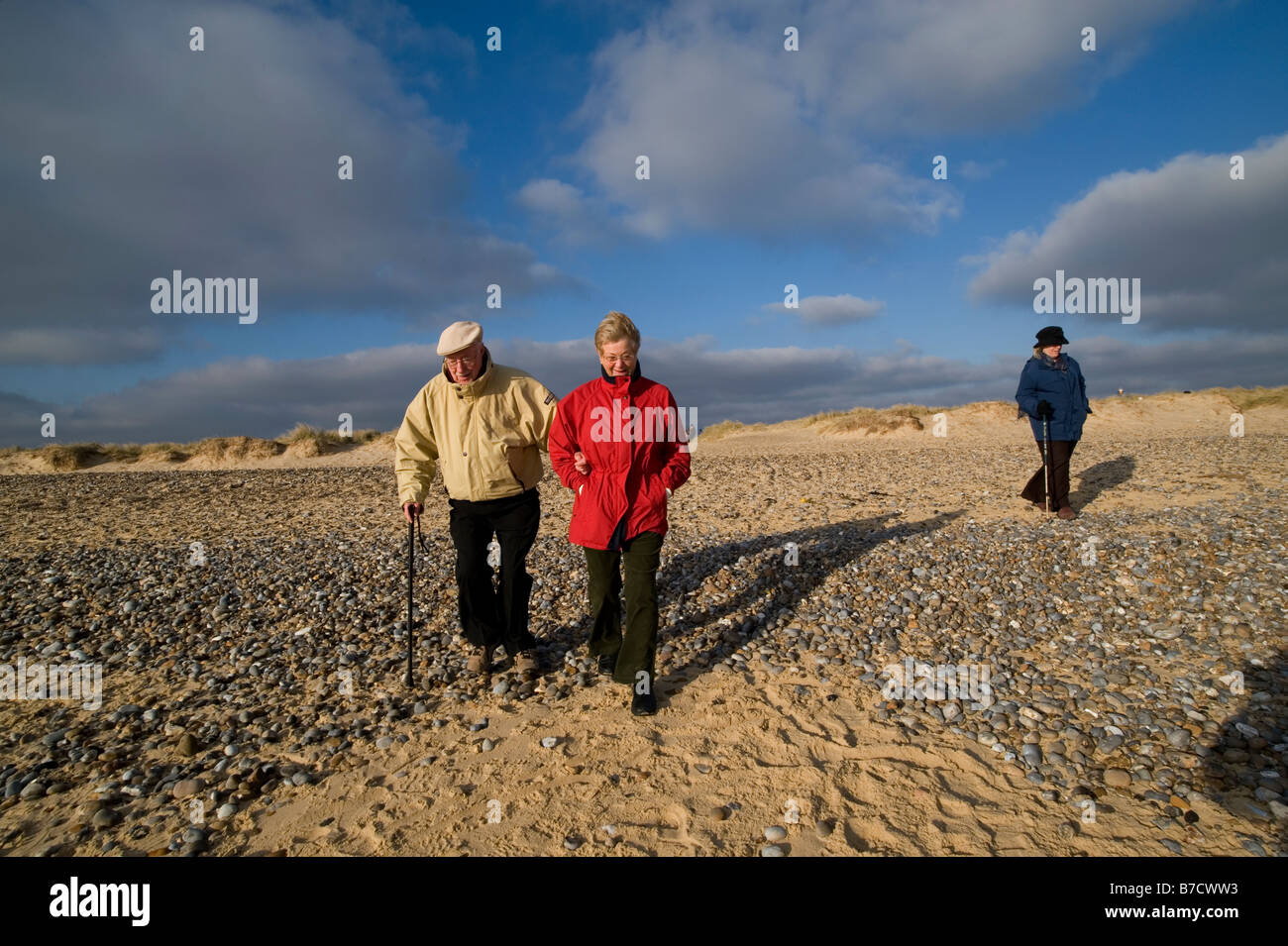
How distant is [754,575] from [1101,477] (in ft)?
35.0

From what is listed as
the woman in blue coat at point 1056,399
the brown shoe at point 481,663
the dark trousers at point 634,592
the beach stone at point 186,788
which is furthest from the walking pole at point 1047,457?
the beach stone at point 186,788

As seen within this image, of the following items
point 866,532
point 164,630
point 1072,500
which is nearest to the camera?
point 164,630

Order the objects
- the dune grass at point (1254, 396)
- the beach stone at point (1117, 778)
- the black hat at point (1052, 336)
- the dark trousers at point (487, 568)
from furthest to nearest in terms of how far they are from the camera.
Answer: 1. the dune grass at point (1254, 396)
2. the black hat at point (1052, 336)
3. the dark trousers at point (487, 568)
4. the beach stone at point (1117, 778)

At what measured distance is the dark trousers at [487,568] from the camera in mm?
5234

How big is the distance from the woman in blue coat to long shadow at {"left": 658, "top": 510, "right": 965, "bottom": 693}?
62.4 inches

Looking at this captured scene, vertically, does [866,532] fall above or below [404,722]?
above

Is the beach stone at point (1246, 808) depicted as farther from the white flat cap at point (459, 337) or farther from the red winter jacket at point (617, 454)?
the white flat cap at point (459, 337)

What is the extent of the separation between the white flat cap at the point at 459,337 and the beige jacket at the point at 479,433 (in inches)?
10.6

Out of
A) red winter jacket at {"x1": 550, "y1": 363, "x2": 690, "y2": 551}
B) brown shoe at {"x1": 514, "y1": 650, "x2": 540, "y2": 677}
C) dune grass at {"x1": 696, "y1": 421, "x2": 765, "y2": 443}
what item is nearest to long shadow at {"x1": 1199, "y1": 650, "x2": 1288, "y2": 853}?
red winter jacket at {"x1": 550, "y1": 363, "x2": 690, "y2": 551}

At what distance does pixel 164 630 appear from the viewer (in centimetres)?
664

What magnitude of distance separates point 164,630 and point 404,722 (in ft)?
12.3

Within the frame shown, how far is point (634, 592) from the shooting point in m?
4.78
